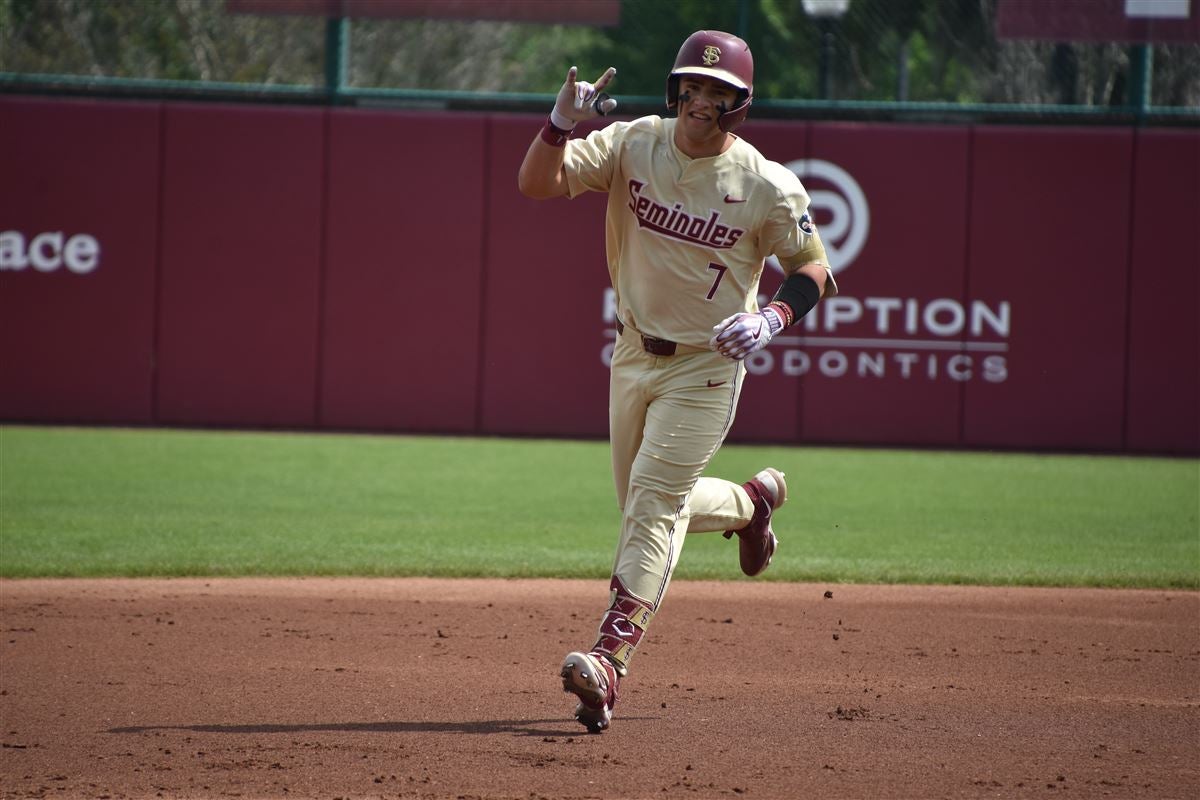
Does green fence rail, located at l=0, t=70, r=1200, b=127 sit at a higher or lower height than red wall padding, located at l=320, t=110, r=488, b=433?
higher

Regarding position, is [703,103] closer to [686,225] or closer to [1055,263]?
[686,225]

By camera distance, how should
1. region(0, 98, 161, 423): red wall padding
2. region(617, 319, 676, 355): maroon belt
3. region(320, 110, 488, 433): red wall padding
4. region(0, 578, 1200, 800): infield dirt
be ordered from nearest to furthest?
region(0, 578, 1200, 800): infield dirt → region(617, 319, 676, 355): maroon belt → region(0, 98, 161, 423): red wall padding → region(320, 110, 488, 433): red wall padding

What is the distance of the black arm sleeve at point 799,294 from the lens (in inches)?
180

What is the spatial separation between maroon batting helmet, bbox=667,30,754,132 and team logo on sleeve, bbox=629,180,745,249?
0.29 metres

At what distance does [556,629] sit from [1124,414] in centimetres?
887

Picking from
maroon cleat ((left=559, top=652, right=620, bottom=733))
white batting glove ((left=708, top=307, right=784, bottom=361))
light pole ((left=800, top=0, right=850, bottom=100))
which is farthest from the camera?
light pole ((left=800, top=0, right=850, bottom=100))

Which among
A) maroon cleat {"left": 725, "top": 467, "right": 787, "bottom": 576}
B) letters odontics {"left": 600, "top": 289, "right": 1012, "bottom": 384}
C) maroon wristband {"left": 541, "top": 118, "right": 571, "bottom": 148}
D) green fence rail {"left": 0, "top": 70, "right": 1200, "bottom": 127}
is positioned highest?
green fence rail {"left": 0, "top": 70, "right": 1200, "bottom": 127}

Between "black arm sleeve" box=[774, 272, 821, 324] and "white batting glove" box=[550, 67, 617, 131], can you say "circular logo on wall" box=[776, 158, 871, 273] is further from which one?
"white batting glove" box=[550, 67, 617, 131]

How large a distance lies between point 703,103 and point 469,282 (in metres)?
9.01

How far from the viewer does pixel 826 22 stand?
1383 cm

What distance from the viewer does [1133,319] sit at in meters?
13.1

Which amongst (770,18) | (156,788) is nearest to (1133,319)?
(770,18)

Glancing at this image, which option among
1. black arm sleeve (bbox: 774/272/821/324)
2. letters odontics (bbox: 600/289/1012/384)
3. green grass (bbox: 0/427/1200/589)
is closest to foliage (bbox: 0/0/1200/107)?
letters odontics (bbox: 600/289/1012/384)

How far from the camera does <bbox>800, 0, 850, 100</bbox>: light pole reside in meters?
13.6
